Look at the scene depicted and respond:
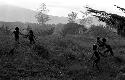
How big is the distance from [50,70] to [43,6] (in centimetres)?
8706

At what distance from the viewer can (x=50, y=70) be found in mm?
17906

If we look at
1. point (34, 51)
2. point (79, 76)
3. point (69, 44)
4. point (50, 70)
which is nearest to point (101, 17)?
point (79, 76)

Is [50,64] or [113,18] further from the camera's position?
[50,64]

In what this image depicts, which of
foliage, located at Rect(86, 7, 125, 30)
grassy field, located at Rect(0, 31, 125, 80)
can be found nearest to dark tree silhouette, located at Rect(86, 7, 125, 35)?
foliage, located at Rect(86, 7, 125, 30)

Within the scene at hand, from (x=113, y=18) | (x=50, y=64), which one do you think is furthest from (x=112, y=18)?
(x=50, y=64)

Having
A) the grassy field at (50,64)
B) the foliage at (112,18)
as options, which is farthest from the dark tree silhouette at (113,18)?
the grassy field at (50,64)

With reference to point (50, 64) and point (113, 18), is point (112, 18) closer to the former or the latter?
point (113, 18)

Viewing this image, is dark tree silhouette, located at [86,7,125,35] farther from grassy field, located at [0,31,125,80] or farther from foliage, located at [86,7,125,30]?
grassy field, located at [0,31,125,80]

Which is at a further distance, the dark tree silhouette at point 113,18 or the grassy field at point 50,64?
the grassy field at point 50,64

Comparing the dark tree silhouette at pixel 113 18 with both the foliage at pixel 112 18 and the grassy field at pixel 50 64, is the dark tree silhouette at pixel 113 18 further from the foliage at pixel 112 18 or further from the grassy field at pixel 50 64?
the grassy field at pixel 50 64

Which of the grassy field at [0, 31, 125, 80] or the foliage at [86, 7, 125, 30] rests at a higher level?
the foliage at [86, 7, 125, 30]

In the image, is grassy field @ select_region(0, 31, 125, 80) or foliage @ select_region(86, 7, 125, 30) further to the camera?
grassy field @ select_region(0, 31, 125, 80)

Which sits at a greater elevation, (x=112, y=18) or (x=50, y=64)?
(x=112, y=18)

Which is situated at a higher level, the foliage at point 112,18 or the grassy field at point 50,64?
the foliage at point 112,18
